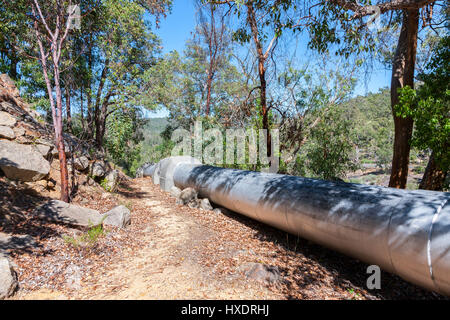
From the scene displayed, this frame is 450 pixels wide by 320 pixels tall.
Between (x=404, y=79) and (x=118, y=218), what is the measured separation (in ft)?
29.5

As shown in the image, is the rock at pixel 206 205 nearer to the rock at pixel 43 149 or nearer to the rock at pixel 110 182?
the rock at pixel 110 182

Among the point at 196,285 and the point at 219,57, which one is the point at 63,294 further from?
the point at 219,57

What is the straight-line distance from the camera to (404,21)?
7035 mm

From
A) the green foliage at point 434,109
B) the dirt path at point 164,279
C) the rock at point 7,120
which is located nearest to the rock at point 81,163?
the rock at point 7,120

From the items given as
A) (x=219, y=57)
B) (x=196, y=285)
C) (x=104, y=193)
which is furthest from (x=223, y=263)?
(x=219, y=57)

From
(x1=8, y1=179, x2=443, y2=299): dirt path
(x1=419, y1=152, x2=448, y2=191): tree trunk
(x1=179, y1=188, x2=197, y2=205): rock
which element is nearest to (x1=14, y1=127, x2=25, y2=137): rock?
(x1=8, y1=179, x2=443, y2=299): dirt path

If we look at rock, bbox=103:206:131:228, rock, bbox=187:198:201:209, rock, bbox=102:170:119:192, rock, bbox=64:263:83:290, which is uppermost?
rock, bbox=102:170:119:192

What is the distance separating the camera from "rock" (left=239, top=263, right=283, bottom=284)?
142 inches

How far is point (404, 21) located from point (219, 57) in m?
11.3

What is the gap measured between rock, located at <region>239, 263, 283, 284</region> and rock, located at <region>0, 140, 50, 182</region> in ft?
18.7

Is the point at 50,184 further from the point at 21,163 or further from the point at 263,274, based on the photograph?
the point at 263,274

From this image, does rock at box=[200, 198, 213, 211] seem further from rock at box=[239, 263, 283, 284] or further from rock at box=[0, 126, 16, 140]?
rock at box=[0, 126, 16, 140]

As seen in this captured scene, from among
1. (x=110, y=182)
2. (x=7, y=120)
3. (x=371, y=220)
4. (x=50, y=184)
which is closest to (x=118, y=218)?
(x=50, y=184)

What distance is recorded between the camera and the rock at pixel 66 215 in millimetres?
4973
